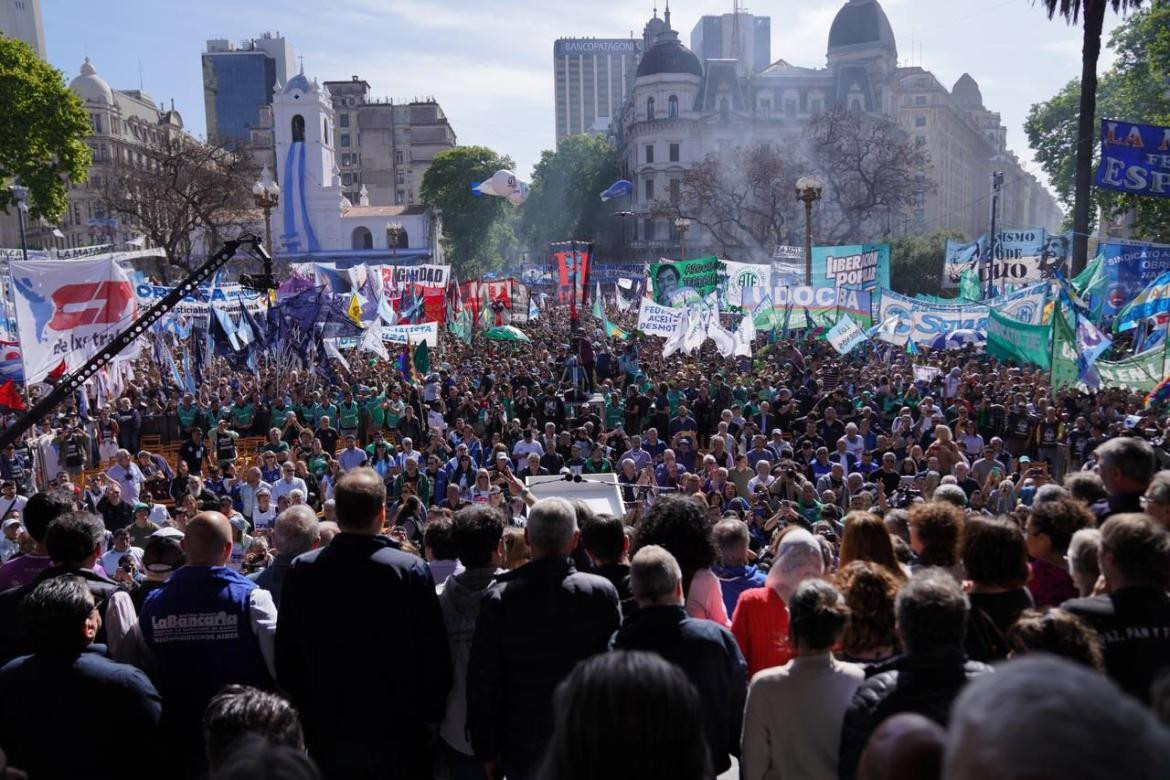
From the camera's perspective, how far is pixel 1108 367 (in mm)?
14031

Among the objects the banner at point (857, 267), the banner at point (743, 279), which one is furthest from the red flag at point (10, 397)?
the banner at point (857, 267)

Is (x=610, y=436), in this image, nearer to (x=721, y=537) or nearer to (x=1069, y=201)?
(x=721, y=537)

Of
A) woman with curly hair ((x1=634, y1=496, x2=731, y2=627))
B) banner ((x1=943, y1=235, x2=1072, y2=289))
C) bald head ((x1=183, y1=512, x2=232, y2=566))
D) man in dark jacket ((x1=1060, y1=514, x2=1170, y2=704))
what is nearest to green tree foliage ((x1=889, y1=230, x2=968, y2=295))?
banner ((x1=943, y1=235, x2=1072, y2=289))

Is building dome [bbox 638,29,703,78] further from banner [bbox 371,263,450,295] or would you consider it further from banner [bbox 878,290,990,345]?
banner [bbox 878,290,990,345]

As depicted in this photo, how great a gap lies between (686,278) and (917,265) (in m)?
27.6

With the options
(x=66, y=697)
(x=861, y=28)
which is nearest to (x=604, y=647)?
(x=66, y=697)

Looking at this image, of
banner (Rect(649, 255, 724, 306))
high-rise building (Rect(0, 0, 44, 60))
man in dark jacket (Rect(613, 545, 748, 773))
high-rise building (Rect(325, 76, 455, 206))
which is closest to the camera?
man in dark jacket (Rect(613, 545, 748, 773))

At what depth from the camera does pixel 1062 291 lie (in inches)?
575

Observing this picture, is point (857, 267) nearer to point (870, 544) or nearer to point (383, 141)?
point (870, 544)

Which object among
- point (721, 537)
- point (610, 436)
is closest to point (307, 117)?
point (610, 436)

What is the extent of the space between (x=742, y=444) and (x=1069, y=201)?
4779cm

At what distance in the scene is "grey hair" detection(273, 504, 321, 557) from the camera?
441cm

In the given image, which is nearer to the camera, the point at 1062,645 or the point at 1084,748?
the point at 1084,748

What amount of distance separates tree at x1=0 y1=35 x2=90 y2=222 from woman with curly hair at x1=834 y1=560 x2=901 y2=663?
39902mm
